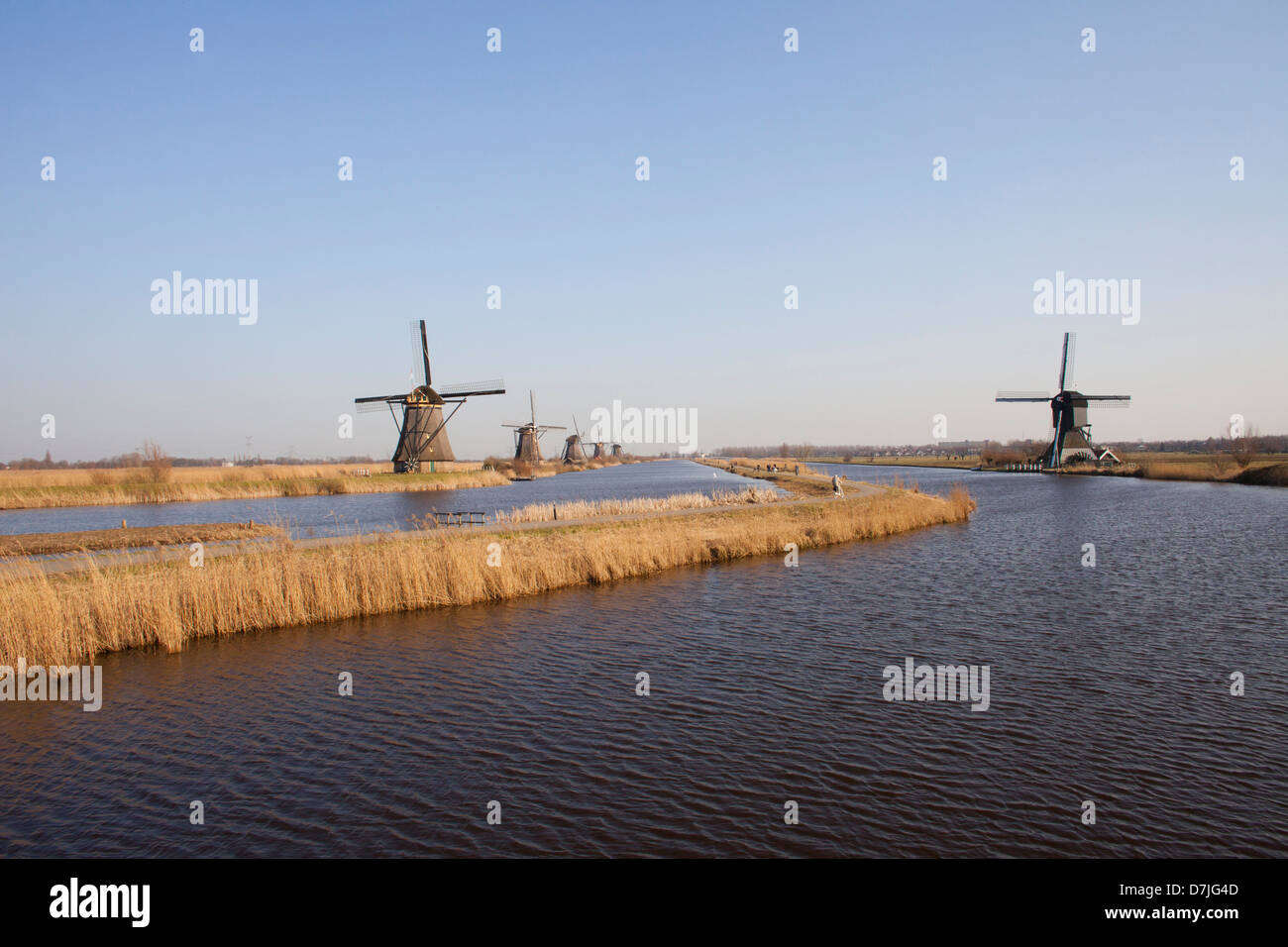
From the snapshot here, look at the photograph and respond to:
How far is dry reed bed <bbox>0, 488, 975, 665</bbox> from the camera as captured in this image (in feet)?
40.5

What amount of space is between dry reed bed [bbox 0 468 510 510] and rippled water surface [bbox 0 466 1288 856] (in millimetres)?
41924

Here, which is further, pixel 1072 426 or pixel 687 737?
pixel 1072 426

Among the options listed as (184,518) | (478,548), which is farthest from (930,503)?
(184,518)

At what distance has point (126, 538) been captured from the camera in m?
24.5

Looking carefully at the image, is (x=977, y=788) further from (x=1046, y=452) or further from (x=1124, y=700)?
(x=1046, y=452)

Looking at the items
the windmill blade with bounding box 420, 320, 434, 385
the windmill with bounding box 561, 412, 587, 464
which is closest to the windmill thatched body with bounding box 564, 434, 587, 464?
the windmill with bounding box 561, 412, 587, 464

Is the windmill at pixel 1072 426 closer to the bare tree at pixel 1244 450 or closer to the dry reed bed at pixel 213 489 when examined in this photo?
the bare tree at pixel 1244 450

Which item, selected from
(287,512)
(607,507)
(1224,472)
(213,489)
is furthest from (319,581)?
(1224,472)

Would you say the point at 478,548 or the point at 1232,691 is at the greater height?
the point at 478,548

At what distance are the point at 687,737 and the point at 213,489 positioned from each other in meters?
51.5

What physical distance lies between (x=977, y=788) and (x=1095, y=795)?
1.16 m

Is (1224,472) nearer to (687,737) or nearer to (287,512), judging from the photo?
(687,737)

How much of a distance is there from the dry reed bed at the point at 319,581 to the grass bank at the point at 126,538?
676cm
